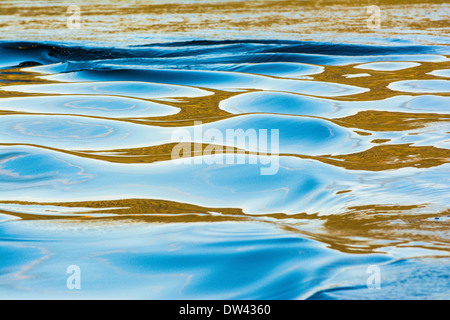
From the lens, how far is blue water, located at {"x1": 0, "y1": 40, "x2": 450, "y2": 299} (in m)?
1.36

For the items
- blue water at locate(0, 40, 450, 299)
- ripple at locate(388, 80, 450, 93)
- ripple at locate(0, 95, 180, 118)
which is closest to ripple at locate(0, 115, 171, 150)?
blue water at locate(0, 40, 450, 299)

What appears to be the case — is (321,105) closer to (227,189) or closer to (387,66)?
(227,189)

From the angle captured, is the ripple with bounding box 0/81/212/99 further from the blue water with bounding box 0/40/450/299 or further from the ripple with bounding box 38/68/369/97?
the ripple with bounding box 38/68/369/97

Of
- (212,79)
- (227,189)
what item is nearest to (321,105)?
(212,79)

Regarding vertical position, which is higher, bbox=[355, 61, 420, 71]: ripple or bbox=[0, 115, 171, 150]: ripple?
bbox=[355, 61, 420, 71]: ripple

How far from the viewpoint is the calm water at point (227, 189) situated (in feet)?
4.45

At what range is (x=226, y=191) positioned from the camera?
1.98 metres

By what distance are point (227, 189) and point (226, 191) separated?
0.02 m

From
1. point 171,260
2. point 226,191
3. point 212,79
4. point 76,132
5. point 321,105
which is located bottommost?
point 171,260

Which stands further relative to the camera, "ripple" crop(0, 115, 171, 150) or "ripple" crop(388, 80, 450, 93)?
"ripple" crop(388, 80, 450, 93)

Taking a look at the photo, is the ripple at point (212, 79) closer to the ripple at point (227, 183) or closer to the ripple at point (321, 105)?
the ripple at point (321, 105)

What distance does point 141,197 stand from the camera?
1.91 meters
